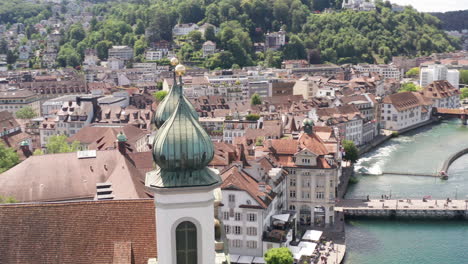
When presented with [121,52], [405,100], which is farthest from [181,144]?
[121,52]

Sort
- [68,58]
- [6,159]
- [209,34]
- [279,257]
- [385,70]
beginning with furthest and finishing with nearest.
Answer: [209,34]
[68,58]
[385,70]
[6,159]
[279,257]

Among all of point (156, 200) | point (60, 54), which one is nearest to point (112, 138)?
point (156, 200)

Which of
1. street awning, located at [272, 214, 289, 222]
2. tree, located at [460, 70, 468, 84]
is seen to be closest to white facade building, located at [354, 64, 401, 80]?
tree, located at [460, 70, 468, 84]

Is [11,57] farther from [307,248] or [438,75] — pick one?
[307,248]

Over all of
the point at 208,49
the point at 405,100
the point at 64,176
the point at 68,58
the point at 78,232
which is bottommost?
the point at 405,100

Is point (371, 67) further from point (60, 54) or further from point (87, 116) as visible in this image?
point (87, 116)

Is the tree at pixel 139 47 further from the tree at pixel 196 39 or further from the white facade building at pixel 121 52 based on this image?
the tree at pixel 196 39
